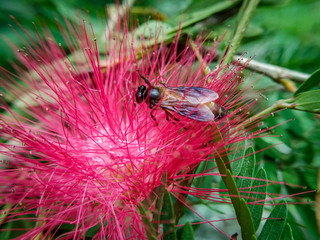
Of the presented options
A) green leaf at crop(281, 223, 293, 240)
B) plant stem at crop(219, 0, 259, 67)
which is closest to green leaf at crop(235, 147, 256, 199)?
green leaf at crop(281, 223, 293, 240)

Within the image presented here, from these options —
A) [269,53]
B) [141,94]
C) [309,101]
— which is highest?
[269,53]

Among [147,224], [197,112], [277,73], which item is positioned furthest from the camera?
[277,73]

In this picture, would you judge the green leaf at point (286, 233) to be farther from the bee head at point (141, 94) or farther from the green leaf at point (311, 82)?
the bee head at point (141, 94)

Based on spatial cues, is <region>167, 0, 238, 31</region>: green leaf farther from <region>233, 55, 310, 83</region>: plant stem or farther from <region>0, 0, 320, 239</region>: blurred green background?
<region>233, 55, 310, 83</region>: plant stem

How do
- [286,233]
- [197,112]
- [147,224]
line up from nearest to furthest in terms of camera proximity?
[147,224] < [286,233] < [197,112]

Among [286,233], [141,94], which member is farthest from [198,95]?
[286,233]

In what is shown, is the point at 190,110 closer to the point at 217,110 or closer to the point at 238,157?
the point at 217,110
